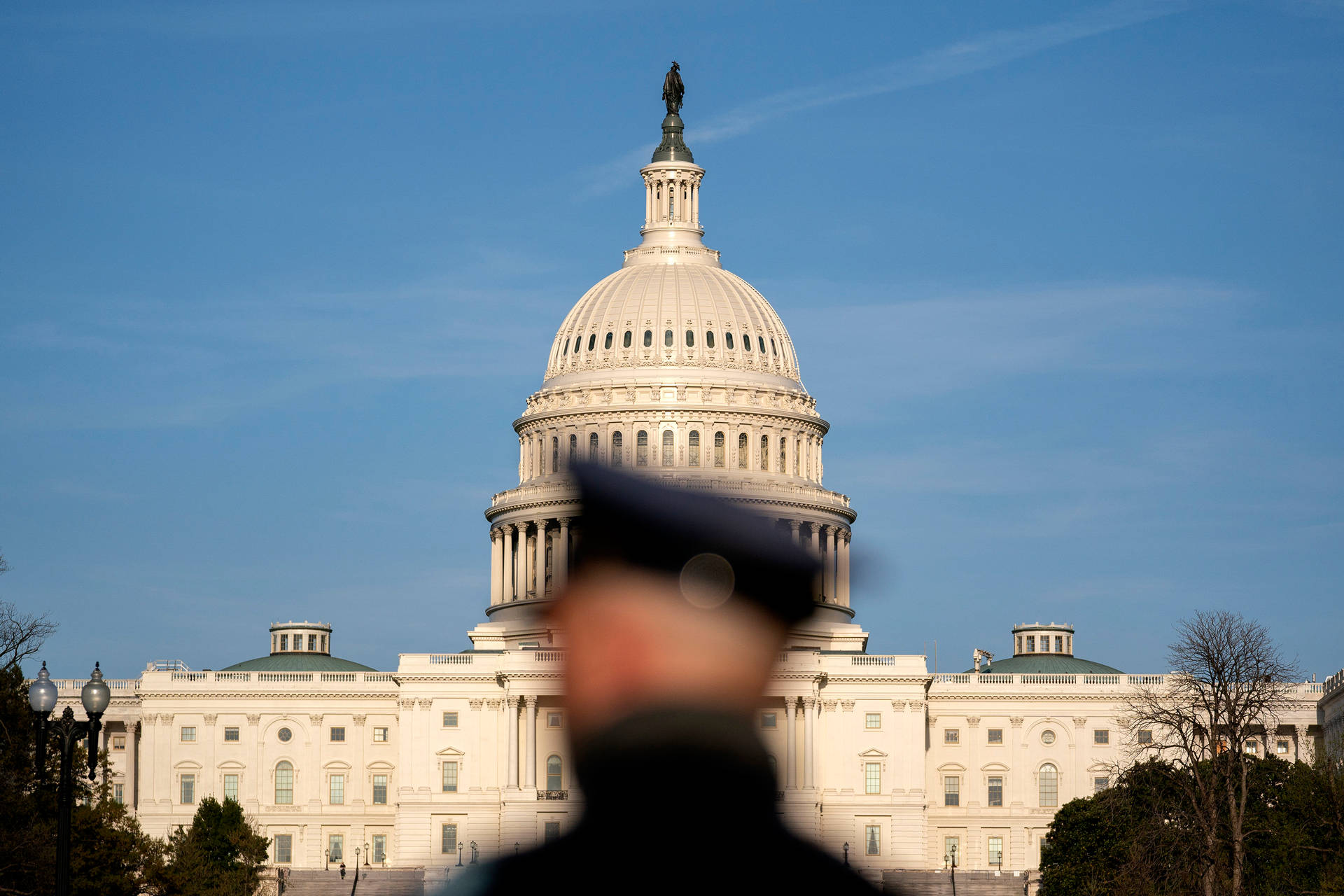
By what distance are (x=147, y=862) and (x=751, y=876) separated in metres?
92.7

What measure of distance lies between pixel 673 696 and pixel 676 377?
549 ft

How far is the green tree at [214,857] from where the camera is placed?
4156 inches

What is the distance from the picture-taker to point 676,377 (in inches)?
6988

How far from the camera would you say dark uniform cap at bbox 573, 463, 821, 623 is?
10.2 m

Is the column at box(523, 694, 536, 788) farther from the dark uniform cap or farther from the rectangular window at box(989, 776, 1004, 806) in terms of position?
the rectangular window at box(989, 776, 1004, 806)

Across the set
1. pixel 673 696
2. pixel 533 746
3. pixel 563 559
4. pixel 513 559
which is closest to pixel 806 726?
pixel 673 696

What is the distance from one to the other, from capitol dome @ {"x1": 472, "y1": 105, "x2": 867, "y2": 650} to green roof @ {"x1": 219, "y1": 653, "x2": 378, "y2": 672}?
11.3 metres

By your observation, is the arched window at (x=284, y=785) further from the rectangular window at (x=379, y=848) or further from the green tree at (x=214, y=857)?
the green tree at (x=214, y=857)

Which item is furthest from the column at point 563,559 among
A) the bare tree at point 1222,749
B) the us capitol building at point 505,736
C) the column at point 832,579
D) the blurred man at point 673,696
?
the us capitol building at point 505,736

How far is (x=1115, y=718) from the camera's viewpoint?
158 metres

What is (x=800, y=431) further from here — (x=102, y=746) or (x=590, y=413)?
(x=102, y=746)

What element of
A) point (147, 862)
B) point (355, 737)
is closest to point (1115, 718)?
point (355, 737)

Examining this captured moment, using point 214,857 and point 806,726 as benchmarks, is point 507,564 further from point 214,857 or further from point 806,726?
point 806,726

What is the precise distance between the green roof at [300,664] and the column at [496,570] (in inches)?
451
